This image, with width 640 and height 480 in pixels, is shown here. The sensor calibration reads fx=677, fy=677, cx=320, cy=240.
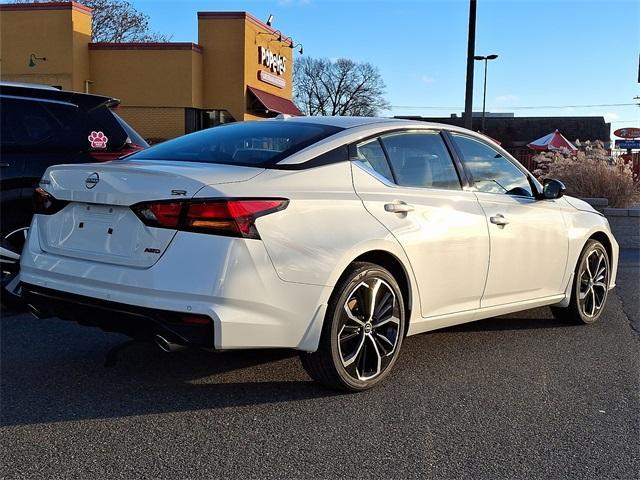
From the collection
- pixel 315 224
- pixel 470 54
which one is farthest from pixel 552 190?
pixel 470 54

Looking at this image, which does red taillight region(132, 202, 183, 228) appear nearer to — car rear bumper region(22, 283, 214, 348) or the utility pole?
car rear bumper region(22, 283, 214, 348)

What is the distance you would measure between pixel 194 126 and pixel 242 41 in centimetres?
356

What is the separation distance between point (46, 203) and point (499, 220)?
2980 mm

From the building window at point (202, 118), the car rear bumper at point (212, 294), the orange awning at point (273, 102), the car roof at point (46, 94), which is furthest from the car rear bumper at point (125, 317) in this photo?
the orange awning at point (273, 102)

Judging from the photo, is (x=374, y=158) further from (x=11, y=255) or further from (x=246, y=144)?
(x=11, y=255)

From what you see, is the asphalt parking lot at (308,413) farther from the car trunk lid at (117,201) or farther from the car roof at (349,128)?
the car roof at (349,128)

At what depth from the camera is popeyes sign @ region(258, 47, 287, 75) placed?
26.7 m

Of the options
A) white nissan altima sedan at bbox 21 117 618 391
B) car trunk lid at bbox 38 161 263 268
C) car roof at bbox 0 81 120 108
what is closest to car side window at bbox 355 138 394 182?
white nissan altima sedan at bbox 21 117 618 391

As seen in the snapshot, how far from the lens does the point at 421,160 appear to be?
456 cm

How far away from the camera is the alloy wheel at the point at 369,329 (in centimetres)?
387

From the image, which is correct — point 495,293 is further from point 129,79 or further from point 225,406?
point 129,79

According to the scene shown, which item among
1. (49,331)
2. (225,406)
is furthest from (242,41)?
(225,406)

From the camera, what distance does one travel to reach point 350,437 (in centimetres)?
337

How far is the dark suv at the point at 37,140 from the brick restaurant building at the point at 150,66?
60.7ft
